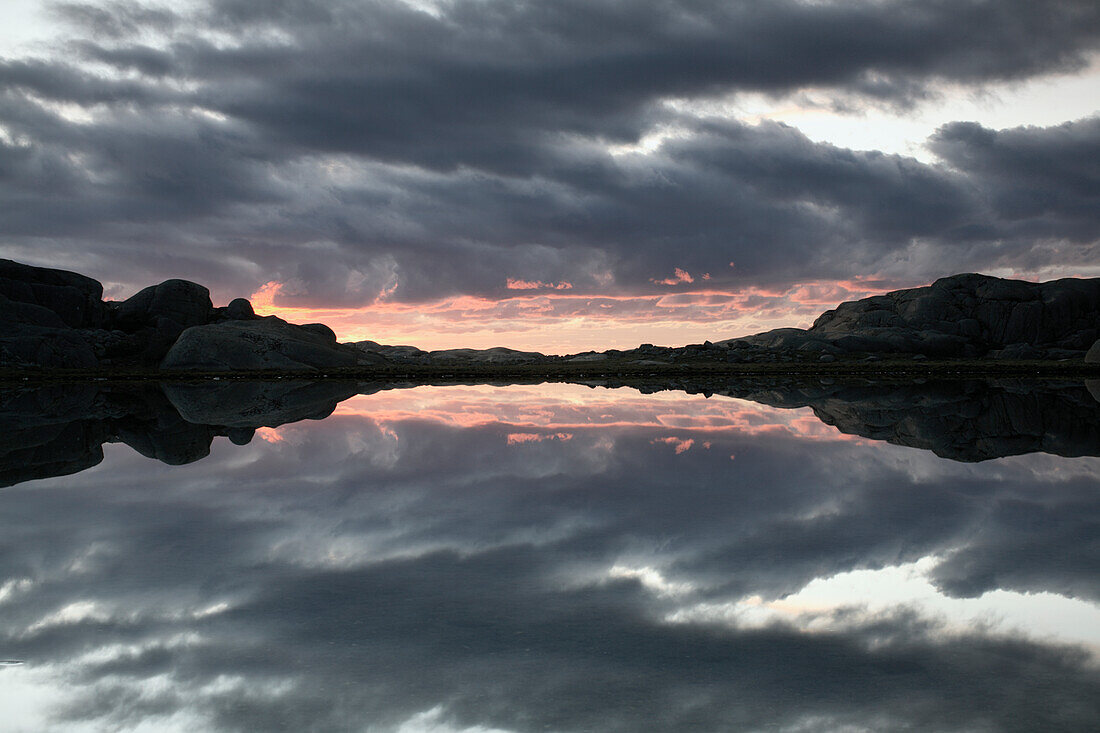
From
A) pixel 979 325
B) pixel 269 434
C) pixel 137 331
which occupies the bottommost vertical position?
Answer: pixel 269 434

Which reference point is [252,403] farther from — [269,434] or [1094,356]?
[1094,356]

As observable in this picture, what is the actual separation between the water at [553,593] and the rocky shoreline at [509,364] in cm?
5751

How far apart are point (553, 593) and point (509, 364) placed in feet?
334

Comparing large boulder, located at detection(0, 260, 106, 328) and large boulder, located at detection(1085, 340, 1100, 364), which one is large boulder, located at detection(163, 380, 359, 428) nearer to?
large boulder, located at detection(0, 260, 106, 328)

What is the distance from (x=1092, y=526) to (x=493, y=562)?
325 inches

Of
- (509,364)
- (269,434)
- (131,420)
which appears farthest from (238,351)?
(269,434)

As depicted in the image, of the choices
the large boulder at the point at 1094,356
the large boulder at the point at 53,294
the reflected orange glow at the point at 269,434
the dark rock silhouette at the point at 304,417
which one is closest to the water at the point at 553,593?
the dark rock silhouette at the point at 304,417

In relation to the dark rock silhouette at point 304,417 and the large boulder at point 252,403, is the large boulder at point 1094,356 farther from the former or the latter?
the large boulder at point 252,403

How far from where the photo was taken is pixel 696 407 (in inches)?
1251

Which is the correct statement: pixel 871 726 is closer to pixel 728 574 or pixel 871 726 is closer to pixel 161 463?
pixel 728 574

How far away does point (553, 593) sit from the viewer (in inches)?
288

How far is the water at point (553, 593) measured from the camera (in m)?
5.12

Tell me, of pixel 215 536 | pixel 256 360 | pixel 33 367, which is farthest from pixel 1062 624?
pixel 33 367

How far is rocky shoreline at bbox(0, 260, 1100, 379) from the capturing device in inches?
2862
